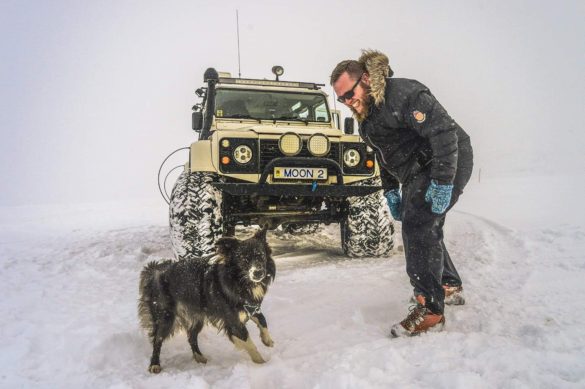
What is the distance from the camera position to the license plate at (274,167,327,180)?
4.32 m

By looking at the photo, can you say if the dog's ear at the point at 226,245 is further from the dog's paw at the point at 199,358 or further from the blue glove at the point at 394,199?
the blue glove at the point at 394,199

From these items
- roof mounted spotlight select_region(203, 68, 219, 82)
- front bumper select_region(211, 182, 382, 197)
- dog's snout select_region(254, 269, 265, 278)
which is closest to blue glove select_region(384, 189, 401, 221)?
dog's snout select_region(254, 269, 265, 278)

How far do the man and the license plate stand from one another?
1.68 m

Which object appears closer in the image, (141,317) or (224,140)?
(141,317)

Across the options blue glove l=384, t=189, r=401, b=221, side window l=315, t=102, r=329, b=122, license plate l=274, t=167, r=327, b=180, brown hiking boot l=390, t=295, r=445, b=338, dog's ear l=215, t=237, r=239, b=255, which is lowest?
brown hiking boot l=390, t=295, r=445, b=338

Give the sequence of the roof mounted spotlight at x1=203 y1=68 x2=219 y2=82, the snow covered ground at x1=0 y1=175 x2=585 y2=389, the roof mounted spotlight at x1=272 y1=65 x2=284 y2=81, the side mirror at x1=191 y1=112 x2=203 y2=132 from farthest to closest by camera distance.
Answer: the roof mounted spotlight at x1=272 y1=65 x2=284 y2=81, the side mirror at x1=191 y1=112 x2=203 y2=132, the roof mounted spotlight at x1=203 y1=68 x2=219 y2=82, the snow covered ground at x1=0 y1=175 x2=585 y2=389

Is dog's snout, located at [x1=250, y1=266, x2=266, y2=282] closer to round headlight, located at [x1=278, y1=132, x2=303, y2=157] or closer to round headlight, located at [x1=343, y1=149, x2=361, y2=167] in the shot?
round headlight, located at [x1=278, y1=132, x2=303, y2=157]

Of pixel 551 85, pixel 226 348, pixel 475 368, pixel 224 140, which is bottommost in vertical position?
pixel 226 348

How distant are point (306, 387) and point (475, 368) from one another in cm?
72

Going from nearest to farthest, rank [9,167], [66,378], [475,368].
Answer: [475,368] → [66,378] → [9,167]

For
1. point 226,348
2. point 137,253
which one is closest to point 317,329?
point 226,348

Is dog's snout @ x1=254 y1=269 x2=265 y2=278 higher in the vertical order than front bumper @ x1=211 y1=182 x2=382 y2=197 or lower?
lower

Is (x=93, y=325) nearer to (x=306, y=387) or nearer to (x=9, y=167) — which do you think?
(x=306, y=387)

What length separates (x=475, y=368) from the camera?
1783mm
